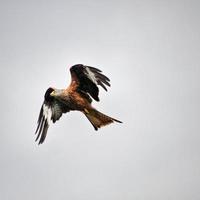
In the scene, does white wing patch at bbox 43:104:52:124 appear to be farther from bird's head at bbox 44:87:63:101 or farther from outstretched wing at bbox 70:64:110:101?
outstretched wing at bbox 70:64:110:101

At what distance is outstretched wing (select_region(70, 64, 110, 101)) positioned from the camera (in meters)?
18.1

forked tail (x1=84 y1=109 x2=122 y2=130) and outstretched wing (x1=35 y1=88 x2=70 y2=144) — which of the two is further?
outstretched wing (x1=35 y1=88 x2=70 y2=144)

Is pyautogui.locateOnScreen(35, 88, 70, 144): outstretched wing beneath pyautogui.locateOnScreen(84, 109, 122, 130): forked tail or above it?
above

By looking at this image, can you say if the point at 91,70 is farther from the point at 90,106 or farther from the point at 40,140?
the point at 40,140

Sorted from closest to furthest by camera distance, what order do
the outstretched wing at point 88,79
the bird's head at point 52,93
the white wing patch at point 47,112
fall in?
the outstretched wing at point 88,79 < the bird's head at point 52,93 < the white wing patch at point 47,112

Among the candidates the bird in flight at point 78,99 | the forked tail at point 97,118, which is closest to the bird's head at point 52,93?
the bird in flight at point 78,99

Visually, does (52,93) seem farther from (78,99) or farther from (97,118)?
(97,118)

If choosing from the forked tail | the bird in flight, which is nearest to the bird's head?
the bird in flight

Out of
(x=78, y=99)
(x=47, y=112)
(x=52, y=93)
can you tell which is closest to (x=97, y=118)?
(x=78, y=99)

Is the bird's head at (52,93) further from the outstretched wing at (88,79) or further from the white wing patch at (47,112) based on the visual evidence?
the outstretched wing at (88,79)

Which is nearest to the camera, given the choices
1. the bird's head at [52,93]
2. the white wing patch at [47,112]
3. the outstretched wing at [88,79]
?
the outstretched wing at [88,79]

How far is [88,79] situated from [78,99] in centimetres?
82

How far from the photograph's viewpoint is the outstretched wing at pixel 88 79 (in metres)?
18.1

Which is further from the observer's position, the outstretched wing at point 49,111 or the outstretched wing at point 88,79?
the outstretched wing at point 49,111
